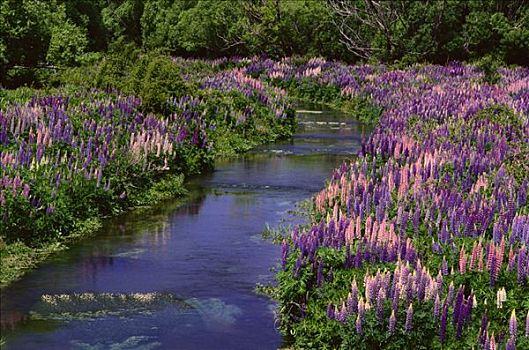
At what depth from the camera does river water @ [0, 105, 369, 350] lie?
827cm

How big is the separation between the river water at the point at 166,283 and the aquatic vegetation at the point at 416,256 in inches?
30.0

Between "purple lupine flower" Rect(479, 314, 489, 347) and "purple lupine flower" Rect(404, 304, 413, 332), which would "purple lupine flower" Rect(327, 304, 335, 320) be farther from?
"purple lupine flower" Rect(479, 314, 489, 347)

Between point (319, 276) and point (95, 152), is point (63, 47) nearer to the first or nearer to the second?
point (95, 152)

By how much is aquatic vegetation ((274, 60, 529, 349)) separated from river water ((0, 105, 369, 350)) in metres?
0.76

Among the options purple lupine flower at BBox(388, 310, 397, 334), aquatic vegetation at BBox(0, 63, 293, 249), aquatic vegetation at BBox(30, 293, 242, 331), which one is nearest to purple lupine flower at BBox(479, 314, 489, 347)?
purple lupine flower at BBox(388, 310, 397, 334)

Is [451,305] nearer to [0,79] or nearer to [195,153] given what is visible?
[195,153]

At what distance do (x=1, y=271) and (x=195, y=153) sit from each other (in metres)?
7.97

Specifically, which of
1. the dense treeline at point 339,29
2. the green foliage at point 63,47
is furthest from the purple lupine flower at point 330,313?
the dense treeline at point 339,29

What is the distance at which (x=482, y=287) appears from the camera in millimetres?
7801

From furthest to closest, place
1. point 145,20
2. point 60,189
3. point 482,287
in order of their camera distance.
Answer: point 145,20 → point 60,189 → point 482,287

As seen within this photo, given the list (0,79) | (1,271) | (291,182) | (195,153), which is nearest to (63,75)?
(0,79)

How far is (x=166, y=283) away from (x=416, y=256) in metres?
2.97

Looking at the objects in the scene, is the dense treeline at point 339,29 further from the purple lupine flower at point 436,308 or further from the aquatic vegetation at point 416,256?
the purple lupine flower at point 436,308

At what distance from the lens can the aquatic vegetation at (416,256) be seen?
7.23 m
